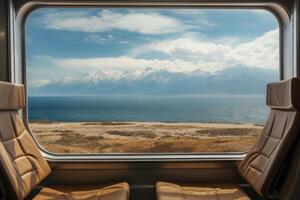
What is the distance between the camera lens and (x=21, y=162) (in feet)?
6.66

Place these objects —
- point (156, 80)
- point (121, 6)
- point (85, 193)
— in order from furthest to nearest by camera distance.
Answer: point (156, 80)
point (121, 6)
point (85, 193)

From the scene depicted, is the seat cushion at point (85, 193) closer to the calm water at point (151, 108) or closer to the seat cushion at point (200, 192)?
the seat cushion at point (200, 192)

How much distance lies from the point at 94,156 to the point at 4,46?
1039mm

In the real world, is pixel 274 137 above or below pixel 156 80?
below

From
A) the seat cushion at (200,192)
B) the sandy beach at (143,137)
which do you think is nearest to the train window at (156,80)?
the sandy beach at (143,137)

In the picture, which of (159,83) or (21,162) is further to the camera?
(159,83)

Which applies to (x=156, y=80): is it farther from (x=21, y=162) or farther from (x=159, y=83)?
(x=21, y=162)

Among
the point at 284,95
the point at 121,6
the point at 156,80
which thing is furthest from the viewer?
the point at 156,80

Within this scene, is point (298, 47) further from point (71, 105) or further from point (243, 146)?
point (71, 105)

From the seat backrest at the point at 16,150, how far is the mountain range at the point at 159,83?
66 centimetres

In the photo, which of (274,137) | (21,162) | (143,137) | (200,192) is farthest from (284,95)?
(21,162)

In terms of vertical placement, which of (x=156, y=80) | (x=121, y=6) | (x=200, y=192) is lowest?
(x=200, y=192)

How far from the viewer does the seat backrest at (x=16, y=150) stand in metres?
1.81

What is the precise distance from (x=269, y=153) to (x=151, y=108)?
42.7 inches
